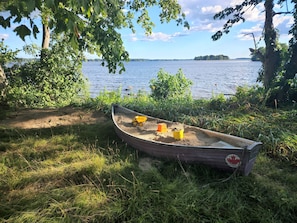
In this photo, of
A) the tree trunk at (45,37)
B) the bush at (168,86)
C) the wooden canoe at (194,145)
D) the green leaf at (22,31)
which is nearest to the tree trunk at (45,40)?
the tree trunk at (45,37)

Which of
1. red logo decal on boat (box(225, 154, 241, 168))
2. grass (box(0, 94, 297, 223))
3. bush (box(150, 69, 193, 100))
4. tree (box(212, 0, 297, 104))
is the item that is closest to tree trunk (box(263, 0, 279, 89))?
tree (box(212, 0, 297, 104))

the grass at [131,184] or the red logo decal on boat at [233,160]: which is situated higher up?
the red logo decal on boat at [233,160]

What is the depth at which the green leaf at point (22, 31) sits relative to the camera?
2312 millimetres

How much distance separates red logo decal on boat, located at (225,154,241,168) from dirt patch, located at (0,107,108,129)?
12.2 ft

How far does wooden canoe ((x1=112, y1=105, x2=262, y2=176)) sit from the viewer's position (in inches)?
123

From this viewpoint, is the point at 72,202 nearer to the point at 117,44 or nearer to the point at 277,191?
the point at 117,44

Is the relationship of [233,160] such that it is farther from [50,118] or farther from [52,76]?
[52,76]

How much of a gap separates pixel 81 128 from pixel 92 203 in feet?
9.92

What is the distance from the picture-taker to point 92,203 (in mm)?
2641

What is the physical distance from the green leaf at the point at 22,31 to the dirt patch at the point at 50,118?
11.8 ft

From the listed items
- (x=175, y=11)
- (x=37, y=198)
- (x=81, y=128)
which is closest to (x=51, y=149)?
(x=81, y=128)

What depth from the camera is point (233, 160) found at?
10.3ft

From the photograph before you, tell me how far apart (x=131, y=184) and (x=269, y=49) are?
6.70m

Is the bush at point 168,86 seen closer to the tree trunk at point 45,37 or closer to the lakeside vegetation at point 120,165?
the lakeside vegetation at point 120,165
